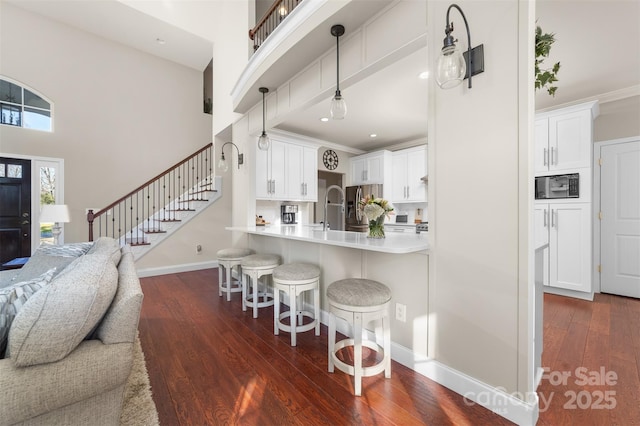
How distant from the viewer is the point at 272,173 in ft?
15.2

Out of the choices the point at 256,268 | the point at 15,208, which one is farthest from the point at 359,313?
the point at 15,208

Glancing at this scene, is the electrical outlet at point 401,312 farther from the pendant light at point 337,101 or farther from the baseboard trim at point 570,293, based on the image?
the baseboard trim at point 570,293

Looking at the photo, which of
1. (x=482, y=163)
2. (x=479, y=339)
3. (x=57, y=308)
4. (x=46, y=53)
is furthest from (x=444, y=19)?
(x=46, y=53)

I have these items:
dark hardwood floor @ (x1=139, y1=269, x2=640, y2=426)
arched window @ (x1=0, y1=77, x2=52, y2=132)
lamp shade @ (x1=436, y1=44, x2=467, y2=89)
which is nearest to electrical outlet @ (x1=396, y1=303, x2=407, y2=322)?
dark hardwood floor @ (x1=139, y1=269, x2=640, y2=426)

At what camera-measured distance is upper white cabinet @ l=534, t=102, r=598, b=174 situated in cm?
343

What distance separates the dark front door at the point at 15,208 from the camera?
Answer: 173 inches

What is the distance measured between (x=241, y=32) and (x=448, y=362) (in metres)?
5.08

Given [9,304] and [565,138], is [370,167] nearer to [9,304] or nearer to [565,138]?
[565,138]

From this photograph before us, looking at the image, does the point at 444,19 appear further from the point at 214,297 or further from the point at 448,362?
the point at 214,297

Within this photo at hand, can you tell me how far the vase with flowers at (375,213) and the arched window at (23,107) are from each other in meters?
6.14

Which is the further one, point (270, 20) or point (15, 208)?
point (15, 208)

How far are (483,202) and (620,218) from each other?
387 cm

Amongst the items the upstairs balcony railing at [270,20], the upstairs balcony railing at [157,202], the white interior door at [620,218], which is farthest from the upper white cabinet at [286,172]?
the white interior door at [620,218]

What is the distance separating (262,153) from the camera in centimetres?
449
